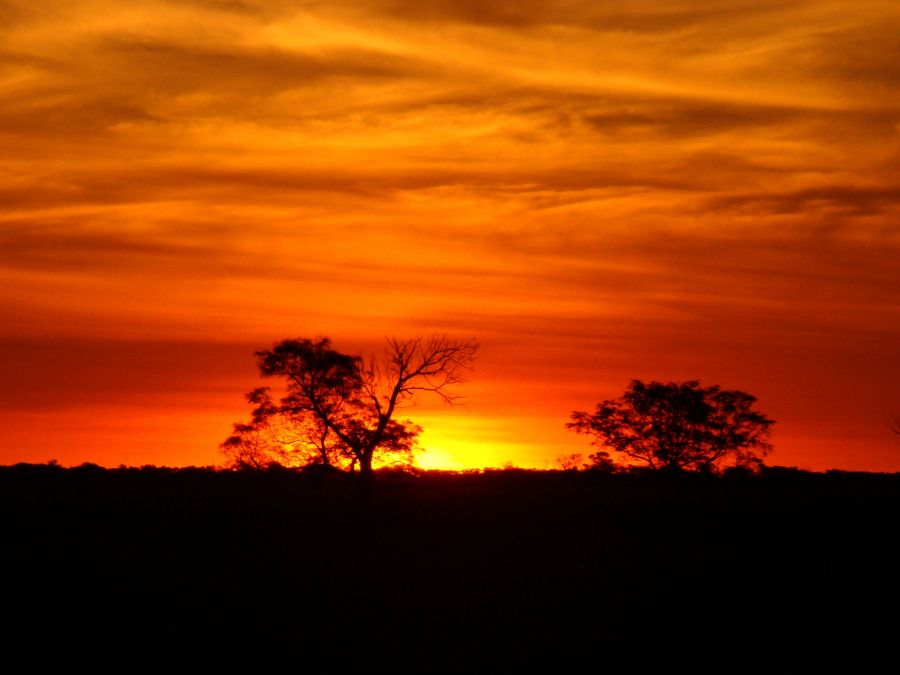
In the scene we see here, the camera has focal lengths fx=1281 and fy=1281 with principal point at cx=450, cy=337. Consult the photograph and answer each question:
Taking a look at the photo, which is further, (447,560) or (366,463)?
(366,463)

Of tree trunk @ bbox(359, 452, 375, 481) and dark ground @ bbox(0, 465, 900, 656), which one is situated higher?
tree trunk @ bbox(359, 452, 375, 481)

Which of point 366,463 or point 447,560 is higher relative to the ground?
Answer: point 366,463

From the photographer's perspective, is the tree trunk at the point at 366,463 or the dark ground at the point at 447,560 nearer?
the dark ground at the point at 447,560

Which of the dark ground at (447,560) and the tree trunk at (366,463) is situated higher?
the tree trunk at (366,463)

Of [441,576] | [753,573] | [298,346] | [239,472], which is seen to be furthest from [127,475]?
[753,573]

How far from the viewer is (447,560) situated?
1877 inches

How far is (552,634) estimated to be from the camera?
38562 millimetres

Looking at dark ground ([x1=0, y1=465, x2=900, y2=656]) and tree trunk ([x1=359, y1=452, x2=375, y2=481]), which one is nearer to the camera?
dark ground ([x1=0, y1=465, x2=900, y2=656])

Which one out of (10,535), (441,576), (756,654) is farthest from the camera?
(10,535)

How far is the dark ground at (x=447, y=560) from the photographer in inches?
1577

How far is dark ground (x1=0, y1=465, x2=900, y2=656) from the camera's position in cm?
4006

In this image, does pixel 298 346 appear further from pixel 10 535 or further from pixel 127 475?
pixel 10 535

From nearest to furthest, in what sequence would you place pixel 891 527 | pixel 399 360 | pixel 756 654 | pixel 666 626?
pixel 756 654 → pixel 666 626 → pixel 891 527 → pixel 399 360

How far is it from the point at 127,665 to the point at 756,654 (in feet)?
58.3
